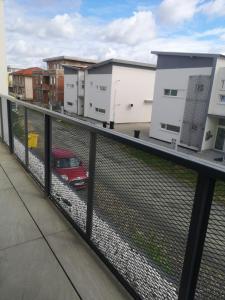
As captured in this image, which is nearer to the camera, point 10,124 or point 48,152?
point 48,152

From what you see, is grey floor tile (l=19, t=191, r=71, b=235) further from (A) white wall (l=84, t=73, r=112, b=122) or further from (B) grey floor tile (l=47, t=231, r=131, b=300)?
(A) white wall (l=84, t=73, r=112, b=122)

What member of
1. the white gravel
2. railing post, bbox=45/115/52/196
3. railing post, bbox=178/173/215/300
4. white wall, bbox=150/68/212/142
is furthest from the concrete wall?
railing post, bbox=178/173/215/300

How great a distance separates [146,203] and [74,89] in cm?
3284

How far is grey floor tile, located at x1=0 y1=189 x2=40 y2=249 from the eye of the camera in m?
2.00

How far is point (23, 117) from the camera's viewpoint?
3.42 m

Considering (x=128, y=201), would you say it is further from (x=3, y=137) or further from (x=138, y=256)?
(x=3, y=137)

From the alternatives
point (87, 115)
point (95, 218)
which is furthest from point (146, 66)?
point (95, 218)

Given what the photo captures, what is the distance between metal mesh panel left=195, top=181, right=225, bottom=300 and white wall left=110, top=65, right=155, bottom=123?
25.9 meters

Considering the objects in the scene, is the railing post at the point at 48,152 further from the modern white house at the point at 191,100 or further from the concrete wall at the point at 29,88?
the concrete wall at the point at 29,88

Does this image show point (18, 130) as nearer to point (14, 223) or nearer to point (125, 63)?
point (14, 223)

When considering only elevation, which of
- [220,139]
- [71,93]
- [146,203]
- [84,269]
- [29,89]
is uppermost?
[146,203]

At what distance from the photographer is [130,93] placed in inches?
1084

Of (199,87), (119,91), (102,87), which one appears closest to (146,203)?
(199,87)

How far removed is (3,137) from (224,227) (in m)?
4.94
